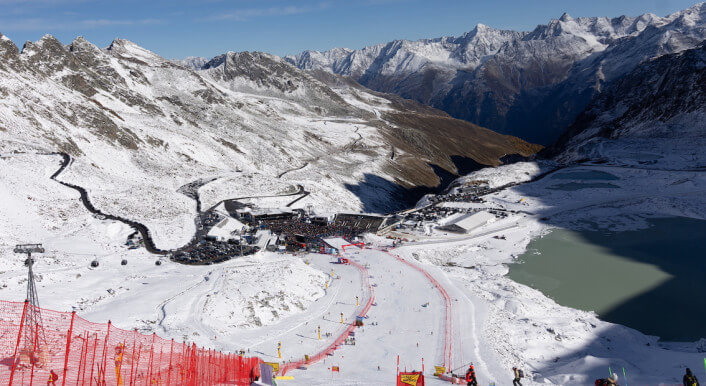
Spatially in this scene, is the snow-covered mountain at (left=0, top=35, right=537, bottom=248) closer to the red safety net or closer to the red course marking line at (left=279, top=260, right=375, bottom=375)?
the red course marking line at (left=279, top=260, right=375, bottom=375)

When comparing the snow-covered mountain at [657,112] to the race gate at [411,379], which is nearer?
the race gate at [411,379]

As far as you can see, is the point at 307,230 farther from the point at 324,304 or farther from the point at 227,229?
the point at 324,304

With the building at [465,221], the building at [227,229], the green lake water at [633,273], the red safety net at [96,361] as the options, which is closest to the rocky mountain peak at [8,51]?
the building at [227,229]

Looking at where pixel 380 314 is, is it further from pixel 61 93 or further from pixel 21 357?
pixel 61 93

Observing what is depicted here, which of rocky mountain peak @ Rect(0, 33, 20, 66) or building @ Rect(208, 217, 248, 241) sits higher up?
rocky mountain peak @ Rect(0, 33, 20, 66)

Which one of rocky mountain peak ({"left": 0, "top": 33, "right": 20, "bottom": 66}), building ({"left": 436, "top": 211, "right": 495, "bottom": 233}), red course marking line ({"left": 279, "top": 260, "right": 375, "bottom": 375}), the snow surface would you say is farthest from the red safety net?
rocky mountain peak ({"left": 0, "top": 33, "right": 20, "bottom": 66})

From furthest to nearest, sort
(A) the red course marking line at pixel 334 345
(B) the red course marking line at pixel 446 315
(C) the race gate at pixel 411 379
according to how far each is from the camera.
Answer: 1. (B) the red course marking line at pixel 446 315
2. (A) the red course marking line at pixel 334 345
3. (C) the race gate at pixel 411 379

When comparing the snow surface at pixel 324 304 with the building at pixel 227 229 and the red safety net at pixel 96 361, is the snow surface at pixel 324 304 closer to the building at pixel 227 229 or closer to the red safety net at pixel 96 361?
the red safety net at pixel 96 361
